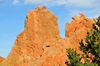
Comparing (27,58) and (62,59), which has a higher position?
(27,58)

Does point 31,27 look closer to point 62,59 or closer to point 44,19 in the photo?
point 44,19

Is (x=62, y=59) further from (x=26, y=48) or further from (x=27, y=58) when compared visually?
(x=26, y=48)

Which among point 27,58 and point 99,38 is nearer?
point 99,38

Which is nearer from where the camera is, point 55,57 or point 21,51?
point 55,57

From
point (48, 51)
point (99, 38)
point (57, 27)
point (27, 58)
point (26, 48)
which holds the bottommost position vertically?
point (99, 38)

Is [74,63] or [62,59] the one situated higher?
[62,59]

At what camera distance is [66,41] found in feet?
144

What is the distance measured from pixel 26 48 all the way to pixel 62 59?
137 ft

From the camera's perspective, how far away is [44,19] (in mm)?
87625

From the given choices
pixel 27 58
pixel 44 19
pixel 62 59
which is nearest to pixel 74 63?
pixel 62 59

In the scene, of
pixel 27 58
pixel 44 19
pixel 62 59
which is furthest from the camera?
pixel 44 19

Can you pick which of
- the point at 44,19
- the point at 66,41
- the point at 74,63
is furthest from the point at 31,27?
the point at 74,63

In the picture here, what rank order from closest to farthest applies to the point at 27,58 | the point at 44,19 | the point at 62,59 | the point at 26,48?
the point at 62,59 < the point at 27,58 < the point at 26,48 < the point at 44,19

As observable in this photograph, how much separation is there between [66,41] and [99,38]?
1434 cm
